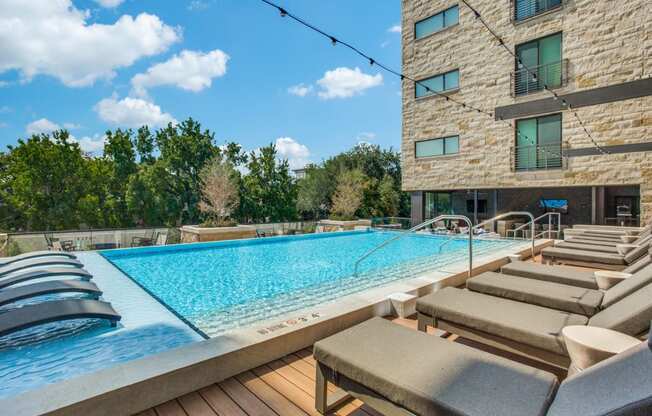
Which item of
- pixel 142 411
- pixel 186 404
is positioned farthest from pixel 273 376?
pixel 142 411

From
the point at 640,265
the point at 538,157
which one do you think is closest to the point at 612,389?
the point at 640,265

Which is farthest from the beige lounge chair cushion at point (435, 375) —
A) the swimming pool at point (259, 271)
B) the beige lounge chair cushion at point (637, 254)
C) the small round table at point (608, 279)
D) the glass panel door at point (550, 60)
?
the glass panel door at point (550, 60)

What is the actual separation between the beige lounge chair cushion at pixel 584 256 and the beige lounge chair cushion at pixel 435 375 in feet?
16.1

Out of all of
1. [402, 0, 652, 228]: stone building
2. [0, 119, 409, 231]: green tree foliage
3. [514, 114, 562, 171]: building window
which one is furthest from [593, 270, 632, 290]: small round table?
[0, 119, 409, 231]: green tree foliage

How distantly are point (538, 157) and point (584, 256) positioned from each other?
25.1 feet

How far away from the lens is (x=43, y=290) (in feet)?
13.1

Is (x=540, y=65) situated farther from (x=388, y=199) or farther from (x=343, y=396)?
(x=388, y=199)

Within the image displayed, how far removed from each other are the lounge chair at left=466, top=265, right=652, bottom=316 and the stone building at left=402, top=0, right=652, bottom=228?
23.4 ft

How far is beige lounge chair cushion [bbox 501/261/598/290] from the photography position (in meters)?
3.72

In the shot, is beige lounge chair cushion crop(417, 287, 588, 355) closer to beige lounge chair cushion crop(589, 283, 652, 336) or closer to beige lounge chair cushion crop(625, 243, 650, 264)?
beige lounge chair cushion crop(589, 283, 652, 336)

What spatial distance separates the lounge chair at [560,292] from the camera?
2.78 meters

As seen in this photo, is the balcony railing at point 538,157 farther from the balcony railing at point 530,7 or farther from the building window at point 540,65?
the balcony railing at point 530,7

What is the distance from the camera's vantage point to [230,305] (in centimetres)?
486

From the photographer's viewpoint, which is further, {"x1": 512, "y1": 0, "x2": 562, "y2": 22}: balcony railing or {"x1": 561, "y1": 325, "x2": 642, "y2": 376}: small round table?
{"x1": 512, "y1": 0, "x2": 562, "y2": 22}: balcony railing
